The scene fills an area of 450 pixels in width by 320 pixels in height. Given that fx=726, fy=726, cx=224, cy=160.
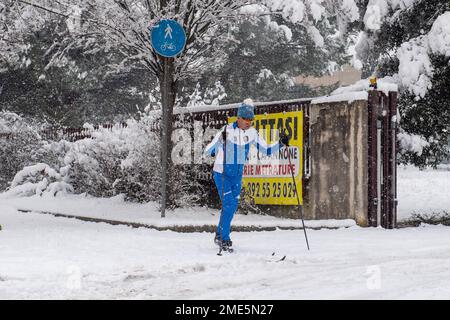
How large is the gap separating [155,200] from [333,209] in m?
3.37

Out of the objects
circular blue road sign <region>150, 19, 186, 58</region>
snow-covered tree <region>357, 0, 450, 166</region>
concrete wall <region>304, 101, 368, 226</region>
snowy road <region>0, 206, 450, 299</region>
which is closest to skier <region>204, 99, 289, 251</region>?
snowy road <region>0, 206, 450, 299</region>

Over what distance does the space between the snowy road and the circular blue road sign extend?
288 centimetres

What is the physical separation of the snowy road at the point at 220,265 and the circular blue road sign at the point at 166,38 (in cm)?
288

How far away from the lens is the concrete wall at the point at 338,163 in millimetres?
11375

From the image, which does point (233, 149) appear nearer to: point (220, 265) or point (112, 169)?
point (220, 265)

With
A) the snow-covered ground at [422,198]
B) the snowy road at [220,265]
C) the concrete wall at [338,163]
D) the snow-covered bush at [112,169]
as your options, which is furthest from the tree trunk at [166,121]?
the snow-covered ground at [422,198]

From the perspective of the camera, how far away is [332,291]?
5.77 m

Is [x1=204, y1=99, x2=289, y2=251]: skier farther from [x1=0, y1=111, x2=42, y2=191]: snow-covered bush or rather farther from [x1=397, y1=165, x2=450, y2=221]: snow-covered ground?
[x1=0, y1=111, x2=42, y2=191]: snow-covered bush

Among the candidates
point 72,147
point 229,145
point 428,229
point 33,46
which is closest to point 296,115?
point 428,229

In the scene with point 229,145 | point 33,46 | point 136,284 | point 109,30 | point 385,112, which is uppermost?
point 33,46

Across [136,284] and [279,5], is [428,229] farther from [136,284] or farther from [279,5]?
[136,284]

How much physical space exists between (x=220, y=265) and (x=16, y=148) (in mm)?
13686

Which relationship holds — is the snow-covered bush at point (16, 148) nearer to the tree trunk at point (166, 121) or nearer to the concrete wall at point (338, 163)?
the tree trunk at point (166, 121)

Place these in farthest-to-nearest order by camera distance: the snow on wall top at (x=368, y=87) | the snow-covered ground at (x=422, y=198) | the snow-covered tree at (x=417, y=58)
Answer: the snow-covered ground at (x=422, y=198) < the snow-covered tree at (x=417, y=58) < the snow on wall top at (x=368, y=87)
